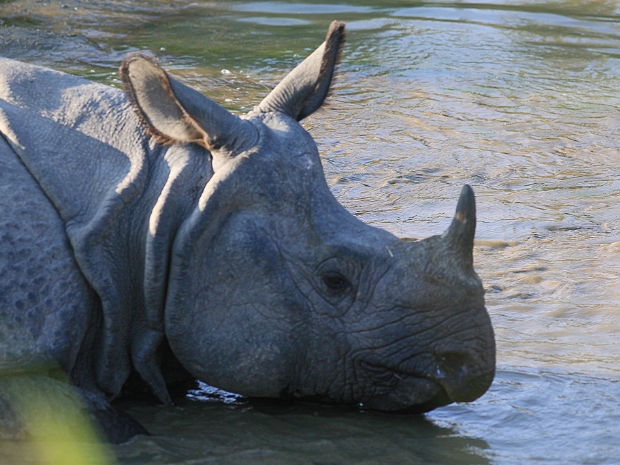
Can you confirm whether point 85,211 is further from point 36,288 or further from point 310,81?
point 310,81

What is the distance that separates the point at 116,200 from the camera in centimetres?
439

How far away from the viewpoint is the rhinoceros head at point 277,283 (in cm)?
425

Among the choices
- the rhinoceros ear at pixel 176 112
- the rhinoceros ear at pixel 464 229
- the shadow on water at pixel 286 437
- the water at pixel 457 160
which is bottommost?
the shadow on water at pixel 286 437

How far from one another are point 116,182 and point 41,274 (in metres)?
0.52

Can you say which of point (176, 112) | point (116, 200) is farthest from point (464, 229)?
point (116, 200)

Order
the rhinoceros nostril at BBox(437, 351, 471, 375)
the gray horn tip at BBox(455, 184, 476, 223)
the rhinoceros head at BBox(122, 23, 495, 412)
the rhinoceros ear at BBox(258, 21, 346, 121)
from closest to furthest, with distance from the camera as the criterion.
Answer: the gray horn tip at BBox(455, 184, 476, 223), the rhinoceros nostril at BBox(437, 351, 471, 375), the rhinoceros head at BBox(122, 23, 495, 412), the rhinoceros ear at BBox(258, 21, 346, 121)

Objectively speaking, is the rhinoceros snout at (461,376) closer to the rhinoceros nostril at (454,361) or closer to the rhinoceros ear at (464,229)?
the rhinoceros nostril at (454,361)

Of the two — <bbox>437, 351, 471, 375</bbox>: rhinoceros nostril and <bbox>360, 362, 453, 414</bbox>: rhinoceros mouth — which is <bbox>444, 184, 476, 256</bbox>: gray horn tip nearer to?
<bbox>437, 351, 471, 375</bbox>: rhinoceros nostril

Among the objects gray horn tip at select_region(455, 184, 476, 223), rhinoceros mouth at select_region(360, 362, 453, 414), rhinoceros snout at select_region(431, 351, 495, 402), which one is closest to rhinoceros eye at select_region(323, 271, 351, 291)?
rhinoceros mouth at select_region(360, 362, 453, 414)

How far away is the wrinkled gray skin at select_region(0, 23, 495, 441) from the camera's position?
4195 mm

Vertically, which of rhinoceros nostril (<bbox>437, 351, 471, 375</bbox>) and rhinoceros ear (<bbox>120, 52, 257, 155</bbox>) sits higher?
rhinoceros ear (<bbox>120, 52, 257, 155</bbox>)

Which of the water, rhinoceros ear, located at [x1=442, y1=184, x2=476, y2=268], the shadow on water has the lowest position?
the shadow on water

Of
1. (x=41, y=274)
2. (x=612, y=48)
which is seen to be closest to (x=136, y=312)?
(x=41, y=274)

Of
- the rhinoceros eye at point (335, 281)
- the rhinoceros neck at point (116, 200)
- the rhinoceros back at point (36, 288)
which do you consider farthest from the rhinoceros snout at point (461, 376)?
the rhinoceros back at point (36, 288)
